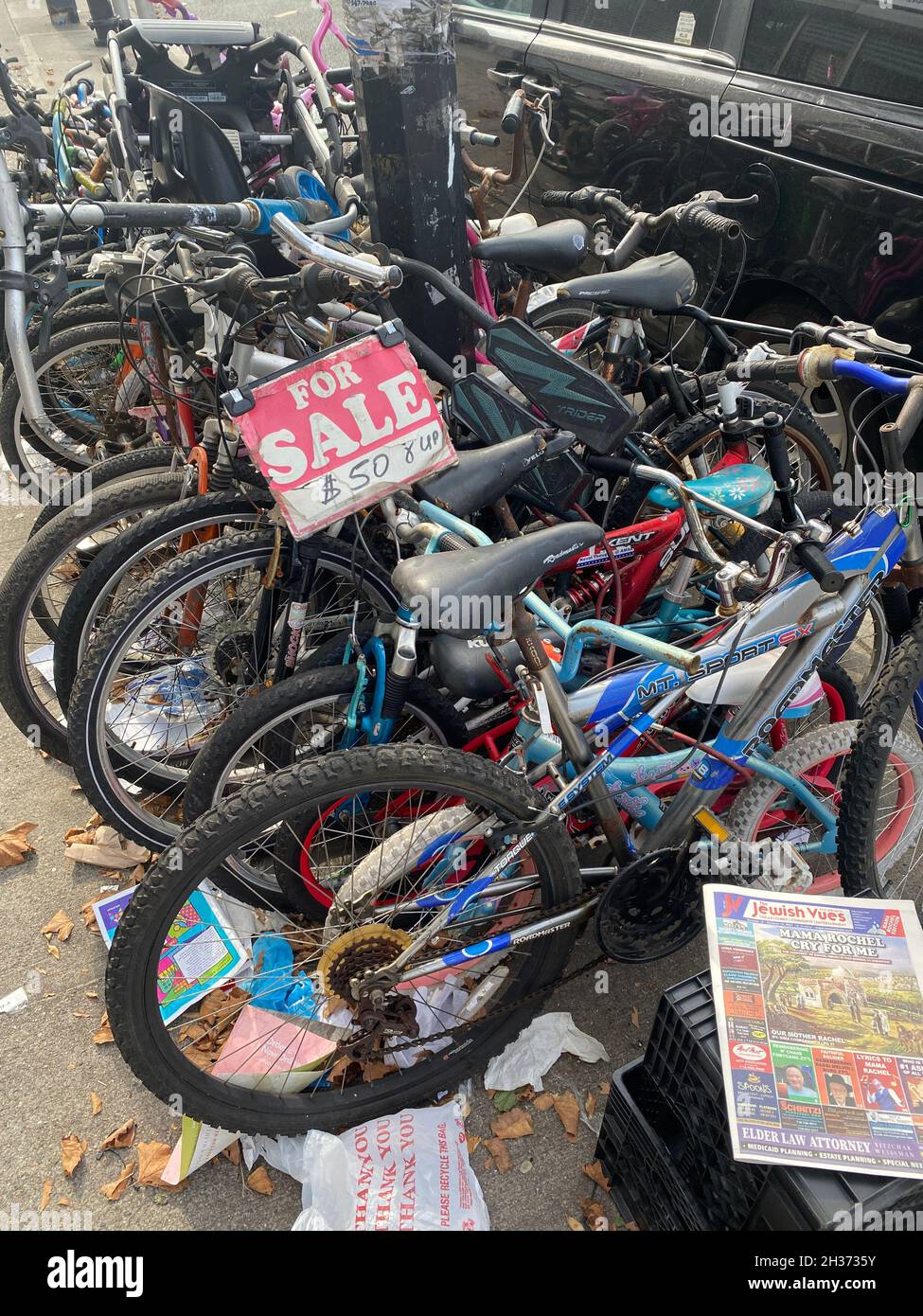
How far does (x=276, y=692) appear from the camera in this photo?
7.38 feet

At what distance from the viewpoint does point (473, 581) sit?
5.86 feet

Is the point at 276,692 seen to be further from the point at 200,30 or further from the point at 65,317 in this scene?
the point at 200,30

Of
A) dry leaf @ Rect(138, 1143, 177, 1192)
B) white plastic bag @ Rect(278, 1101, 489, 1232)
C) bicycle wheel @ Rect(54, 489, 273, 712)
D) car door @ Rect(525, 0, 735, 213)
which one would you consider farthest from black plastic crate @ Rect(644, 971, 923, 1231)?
car door @ Rect(525, 0, 735, 213)

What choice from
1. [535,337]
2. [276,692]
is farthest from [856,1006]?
[535,337]

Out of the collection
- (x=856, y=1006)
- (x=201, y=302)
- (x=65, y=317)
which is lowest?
(x=856, y=1006)

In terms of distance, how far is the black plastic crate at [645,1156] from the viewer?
1.82 m

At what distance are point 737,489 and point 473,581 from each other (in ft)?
4.15

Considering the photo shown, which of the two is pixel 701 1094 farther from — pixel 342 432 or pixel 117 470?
pixel 117 470

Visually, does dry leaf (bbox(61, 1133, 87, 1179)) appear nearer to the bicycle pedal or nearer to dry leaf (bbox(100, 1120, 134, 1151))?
dry leaf (bbox(100, 1120, 134, 1151))

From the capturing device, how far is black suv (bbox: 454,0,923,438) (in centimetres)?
308

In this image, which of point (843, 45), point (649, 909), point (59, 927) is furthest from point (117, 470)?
point (843, 45)

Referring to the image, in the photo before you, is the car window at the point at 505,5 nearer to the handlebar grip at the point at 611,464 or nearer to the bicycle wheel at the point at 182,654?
the handlebar grip at the point at 611,464
